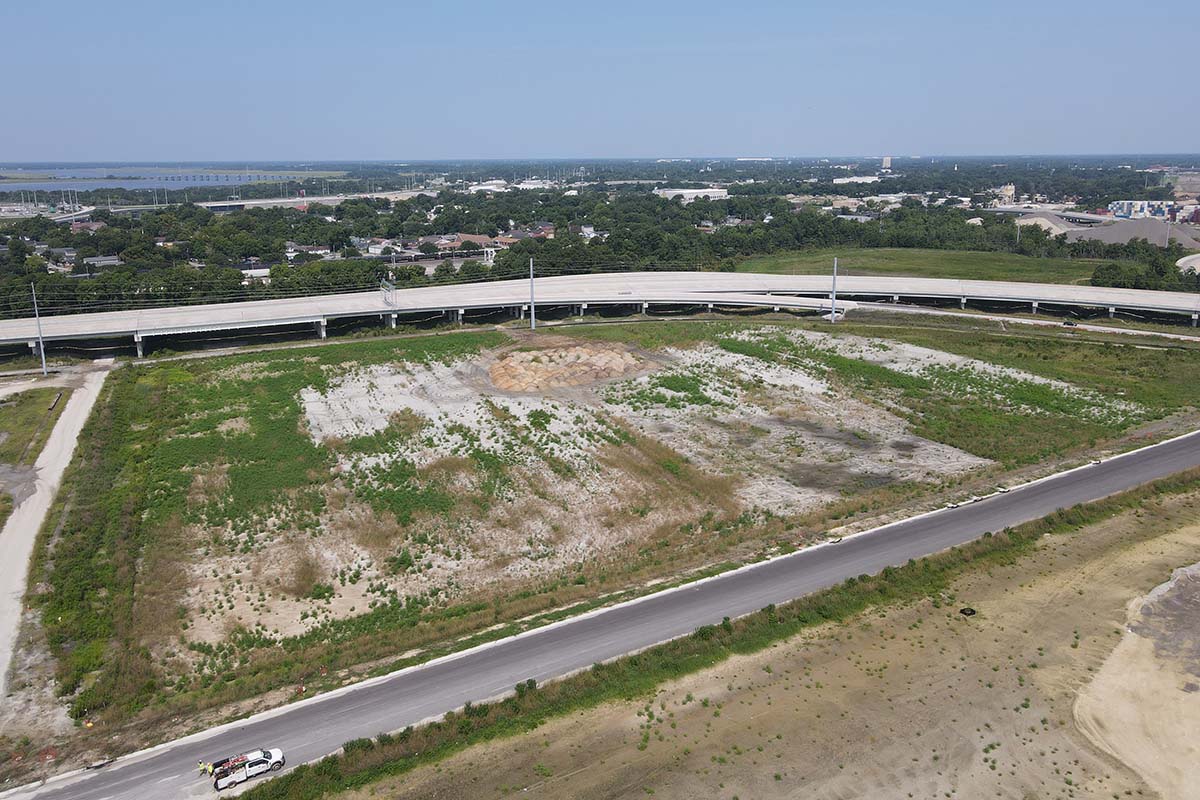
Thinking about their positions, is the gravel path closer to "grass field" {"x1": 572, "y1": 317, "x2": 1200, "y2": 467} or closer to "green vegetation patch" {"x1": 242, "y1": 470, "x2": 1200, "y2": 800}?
"green vegetation patch" {"x1": 242, "y1": 470, "x2": 1200, "y2": 800}

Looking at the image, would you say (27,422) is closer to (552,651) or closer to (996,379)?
(552,651)

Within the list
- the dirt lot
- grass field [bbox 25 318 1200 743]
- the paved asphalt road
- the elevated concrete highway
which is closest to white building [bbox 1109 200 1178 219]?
the elevated concrete highway

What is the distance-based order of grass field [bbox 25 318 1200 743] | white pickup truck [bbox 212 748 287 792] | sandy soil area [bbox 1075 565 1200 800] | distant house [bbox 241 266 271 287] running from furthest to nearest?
distant house [bbox 241 266 271 287] → grass field [bbox 25 318 1200 743] → sandy soil area [bbox 1075 565 1200 800] → white pickup truck [bbox 212 748 287 792]

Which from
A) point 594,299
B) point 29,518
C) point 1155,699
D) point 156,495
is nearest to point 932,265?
point 594,299

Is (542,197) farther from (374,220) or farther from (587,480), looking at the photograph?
(587,480)

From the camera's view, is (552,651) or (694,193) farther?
(694,193)

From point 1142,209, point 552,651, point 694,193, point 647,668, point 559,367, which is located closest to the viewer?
point 647,668
